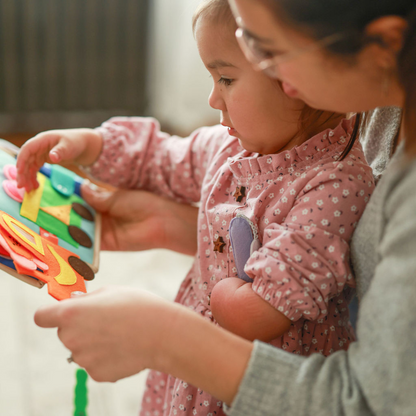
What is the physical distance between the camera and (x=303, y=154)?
58 cm

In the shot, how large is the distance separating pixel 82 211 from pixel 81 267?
0.68 feet

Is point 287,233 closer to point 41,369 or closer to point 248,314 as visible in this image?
point 248,314

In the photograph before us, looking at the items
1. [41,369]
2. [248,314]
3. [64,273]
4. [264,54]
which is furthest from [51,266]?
[41,369]

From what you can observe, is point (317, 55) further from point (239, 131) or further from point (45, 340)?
point (45, 340)

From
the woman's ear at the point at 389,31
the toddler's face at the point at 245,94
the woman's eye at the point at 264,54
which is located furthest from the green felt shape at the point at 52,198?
the woman's ear at the point at 389,31

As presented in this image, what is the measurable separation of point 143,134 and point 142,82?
5.24 ft

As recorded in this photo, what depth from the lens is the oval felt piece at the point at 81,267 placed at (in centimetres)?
62

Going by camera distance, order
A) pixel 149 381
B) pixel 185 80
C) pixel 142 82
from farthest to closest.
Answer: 1. pixel 142 82
2. pixel 185 80
3. pixel 149 381

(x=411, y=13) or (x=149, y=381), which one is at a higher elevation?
(x=411, y=13)

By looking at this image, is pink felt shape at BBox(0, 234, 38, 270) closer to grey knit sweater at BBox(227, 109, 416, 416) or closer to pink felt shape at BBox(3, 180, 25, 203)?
pink felt shape at BBox(3, 180, 25, 203)

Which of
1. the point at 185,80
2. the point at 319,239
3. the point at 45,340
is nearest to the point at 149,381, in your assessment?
the point at 319,239

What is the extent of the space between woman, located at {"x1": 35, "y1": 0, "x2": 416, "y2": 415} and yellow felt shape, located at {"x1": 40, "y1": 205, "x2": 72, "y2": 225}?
0.89 feet

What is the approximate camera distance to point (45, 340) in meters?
1.21

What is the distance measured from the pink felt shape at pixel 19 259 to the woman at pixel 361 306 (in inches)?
3.3
